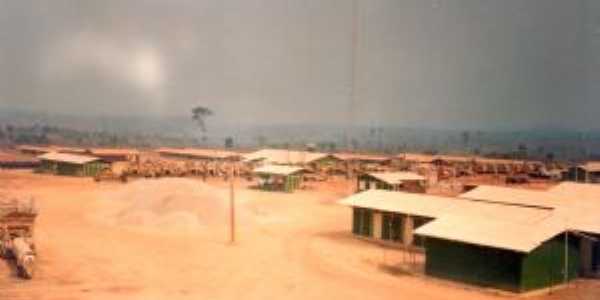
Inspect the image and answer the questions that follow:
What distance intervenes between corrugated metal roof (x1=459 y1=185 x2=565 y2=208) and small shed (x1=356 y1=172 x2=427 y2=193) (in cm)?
1207

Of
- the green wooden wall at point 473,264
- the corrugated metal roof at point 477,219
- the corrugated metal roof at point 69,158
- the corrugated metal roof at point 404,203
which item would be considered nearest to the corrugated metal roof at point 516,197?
the corrugated metal roof at point 477,219

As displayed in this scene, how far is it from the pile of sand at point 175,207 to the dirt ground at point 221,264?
0.90 metres

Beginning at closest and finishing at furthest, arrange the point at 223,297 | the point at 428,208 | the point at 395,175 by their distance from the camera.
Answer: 1. the point at 223,297
2. the point at 428,208
3. the point at 395,175

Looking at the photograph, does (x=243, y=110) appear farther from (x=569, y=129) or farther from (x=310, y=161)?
(x=569, y=129)

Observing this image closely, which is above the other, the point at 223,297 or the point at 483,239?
the point at 483,239

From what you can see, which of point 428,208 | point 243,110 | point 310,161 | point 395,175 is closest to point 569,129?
point 243,110

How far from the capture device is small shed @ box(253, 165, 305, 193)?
54656 millimetres

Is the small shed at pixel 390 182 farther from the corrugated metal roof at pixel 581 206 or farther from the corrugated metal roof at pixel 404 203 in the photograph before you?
the corrugated metal roof at pixel 404 203

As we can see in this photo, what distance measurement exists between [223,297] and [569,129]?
10427cm

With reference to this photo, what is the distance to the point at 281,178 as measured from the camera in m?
55.5

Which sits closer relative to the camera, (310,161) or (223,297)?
(223,297)

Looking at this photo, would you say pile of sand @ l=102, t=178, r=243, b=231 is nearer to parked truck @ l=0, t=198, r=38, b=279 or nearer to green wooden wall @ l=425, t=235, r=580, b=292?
parked truck @ l=0, t=198, r=38, b=279

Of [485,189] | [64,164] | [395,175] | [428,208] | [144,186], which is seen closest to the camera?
[428,208]

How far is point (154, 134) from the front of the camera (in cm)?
13100
